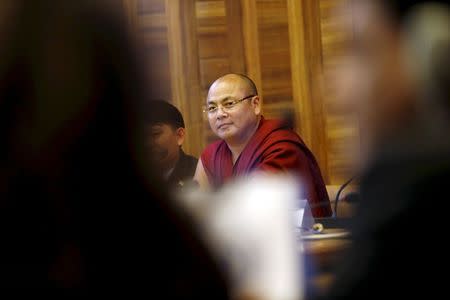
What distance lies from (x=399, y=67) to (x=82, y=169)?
0.39m

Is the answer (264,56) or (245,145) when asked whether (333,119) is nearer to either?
(264,56)

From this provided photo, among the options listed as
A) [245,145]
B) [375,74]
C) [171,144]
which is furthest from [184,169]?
[375,74]

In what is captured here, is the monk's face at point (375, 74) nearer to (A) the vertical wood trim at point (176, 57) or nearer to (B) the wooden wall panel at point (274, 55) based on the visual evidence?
(B) the wooden wall panel at point (274, 55)

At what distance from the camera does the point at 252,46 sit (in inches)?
241

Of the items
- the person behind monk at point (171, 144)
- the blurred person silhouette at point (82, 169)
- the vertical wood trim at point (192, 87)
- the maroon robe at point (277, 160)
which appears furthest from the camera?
the vertical wood trim at point (192, 87)

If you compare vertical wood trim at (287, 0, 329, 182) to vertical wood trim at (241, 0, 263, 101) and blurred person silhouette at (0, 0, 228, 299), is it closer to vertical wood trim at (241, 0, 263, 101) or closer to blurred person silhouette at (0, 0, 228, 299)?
vertical wood trim at (241, 0, 263, 101)

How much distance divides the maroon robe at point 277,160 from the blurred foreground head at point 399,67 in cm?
371

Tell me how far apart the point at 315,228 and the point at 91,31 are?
8.82ft

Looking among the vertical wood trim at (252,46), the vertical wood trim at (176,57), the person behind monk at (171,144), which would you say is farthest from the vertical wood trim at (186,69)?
the person behind monk at (171,144)

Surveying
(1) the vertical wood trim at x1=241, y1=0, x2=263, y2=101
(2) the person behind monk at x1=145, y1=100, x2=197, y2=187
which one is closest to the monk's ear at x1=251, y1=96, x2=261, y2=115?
(2) the person behind monk at x1=145, y1=100, x2=197, y2=187

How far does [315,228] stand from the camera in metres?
3.62

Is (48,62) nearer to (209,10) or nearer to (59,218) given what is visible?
(59,218)

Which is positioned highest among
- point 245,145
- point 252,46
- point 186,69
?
point 252,46

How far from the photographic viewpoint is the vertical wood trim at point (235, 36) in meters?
6.14
